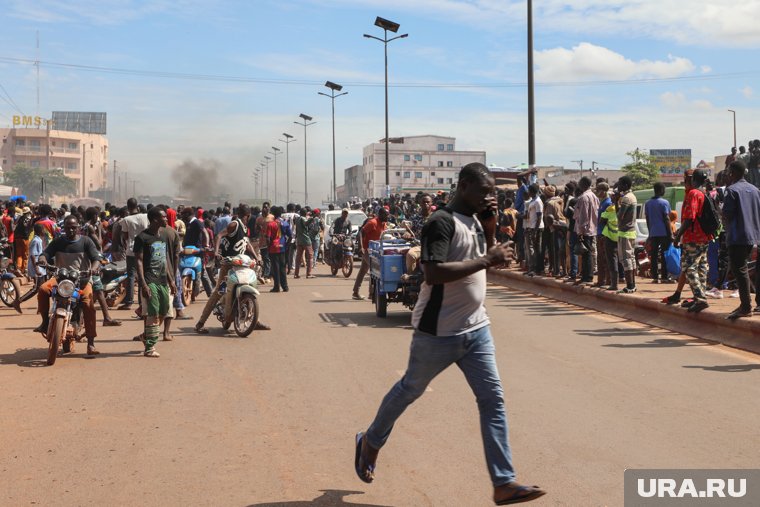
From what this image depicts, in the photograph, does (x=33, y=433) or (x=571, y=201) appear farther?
(x=571, y=201)

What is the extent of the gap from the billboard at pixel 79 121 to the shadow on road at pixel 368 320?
187 metres

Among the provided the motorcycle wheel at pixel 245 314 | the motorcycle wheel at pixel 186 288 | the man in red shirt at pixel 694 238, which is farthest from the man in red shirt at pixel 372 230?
the man in red shirt at pixel 694 238

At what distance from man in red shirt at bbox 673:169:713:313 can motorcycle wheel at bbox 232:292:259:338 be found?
580 cm

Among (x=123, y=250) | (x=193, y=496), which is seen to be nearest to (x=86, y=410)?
(x=193, y=496)

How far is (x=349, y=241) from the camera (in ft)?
82.4

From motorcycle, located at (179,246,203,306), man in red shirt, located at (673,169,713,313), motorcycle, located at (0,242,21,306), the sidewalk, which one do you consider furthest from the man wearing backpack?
motorcycle, located at (0,242,21,306)

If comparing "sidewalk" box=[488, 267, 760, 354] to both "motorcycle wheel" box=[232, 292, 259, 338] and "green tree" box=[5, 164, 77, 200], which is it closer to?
"motorcycle wheel" box=[232, 292, 259, 338]

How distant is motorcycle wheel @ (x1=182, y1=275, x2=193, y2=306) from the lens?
→ 53.2ft

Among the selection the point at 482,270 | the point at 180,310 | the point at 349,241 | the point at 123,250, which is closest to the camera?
the point at 482,270

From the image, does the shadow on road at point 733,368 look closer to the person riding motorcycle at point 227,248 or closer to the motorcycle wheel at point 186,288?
the person riding motorcycle at point 227,248

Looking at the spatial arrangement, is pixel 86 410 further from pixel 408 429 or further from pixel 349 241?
pixel 349 241

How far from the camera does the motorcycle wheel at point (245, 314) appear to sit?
1258cm

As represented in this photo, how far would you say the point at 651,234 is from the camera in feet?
55.0

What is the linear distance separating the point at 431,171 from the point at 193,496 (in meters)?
138
